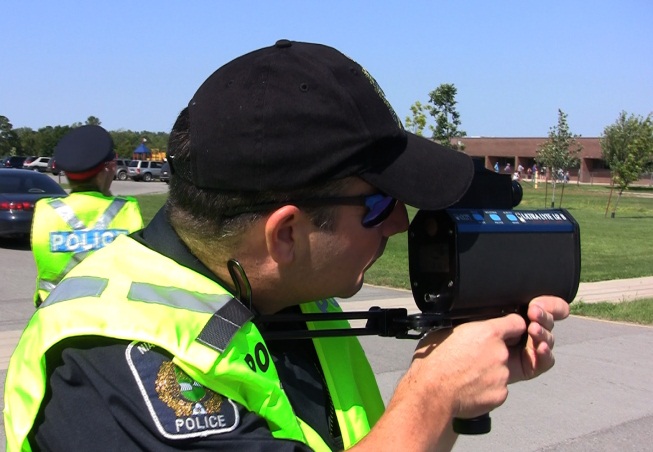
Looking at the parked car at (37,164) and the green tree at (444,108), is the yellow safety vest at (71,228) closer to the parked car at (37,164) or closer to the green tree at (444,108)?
the green tree at (444,108)

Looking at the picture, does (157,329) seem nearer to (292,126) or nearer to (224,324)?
(224,324)

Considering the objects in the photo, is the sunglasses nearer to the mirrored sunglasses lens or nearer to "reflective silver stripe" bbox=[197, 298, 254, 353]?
the mirrored sunglasses lens

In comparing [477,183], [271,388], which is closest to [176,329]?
[271,388]

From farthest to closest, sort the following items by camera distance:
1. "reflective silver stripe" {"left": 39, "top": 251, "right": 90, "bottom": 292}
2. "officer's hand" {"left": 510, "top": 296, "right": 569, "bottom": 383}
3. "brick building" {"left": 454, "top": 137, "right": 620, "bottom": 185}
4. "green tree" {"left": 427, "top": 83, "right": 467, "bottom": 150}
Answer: "brick building" {"left": 454, "top": 137, "right": 620, "bottom": 185} → "green tree" {"left": 427, "top": 83, "right": 467, "bottom": 150} → "reflective silver stripe" {"left": 39, "top": 251, "right": 90, "bottom": 292} → "officer's hand" {"left": 510, "top": 296, "right": 569, "bottom": 383}

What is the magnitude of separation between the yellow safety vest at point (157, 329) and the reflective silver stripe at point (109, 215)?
3103 millimetres

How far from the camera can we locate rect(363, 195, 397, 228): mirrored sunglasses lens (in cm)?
137

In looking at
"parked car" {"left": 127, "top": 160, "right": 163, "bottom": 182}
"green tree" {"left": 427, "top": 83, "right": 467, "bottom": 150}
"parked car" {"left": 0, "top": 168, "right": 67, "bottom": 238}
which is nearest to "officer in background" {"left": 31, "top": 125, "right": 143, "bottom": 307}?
"parked car" {"left": 0, "top": 168, "right": 67, "bottom": 238}

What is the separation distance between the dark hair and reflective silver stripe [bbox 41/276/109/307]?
198 mm

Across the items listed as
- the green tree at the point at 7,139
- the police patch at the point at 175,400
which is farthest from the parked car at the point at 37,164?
the police patch at the point at 175,400

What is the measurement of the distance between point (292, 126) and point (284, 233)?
0.20 metres

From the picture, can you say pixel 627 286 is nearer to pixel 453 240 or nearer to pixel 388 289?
pixel 388 289

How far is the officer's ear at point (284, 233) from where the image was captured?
130 cm

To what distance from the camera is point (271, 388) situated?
1226 mm

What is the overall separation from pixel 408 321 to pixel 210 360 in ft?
1.61
